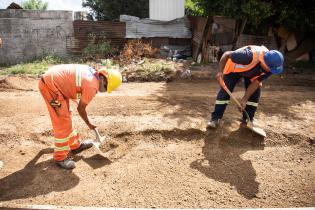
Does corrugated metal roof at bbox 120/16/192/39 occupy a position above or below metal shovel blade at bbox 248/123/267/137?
above

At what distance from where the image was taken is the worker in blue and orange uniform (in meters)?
4.25

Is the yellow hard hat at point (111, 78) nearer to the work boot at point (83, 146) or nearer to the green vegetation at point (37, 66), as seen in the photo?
the work boot at point (83, 146)

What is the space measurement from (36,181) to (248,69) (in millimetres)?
3241

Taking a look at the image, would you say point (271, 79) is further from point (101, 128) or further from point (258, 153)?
point (101, 128)

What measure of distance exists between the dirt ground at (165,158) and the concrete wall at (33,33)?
17.5 ft

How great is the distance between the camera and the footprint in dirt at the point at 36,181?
3.73 meters

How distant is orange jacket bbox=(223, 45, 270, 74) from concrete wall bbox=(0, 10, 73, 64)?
8.37 meters

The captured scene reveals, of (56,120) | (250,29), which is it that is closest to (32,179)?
(56,120)

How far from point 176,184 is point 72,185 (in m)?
1.30

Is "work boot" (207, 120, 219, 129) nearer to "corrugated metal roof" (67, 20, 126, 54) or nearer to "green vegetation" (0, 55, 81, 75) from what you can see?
"green vegetation" (0, 55, 81, 75)

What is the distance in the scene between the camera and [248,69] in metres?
4.46

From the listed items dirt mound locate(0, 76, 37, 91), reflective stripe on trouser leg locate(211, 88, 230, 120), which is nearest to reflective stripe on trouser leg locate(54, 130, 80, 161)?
reflective stripe on trouser leg locate(211, 88, 230, 120)

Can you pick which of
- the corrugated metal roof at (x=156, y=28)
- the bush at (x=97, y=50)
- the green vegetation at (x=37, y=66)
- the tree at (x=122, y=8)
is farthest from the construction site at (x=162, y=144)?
the tree at (x=122, y=8)

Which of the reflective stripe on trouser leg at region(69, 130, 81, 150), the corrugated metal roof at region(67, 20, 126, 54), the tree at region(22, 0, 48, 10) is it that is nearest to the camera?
the reflective stripe on trouser leg at region(69, 130, 81, 150)
